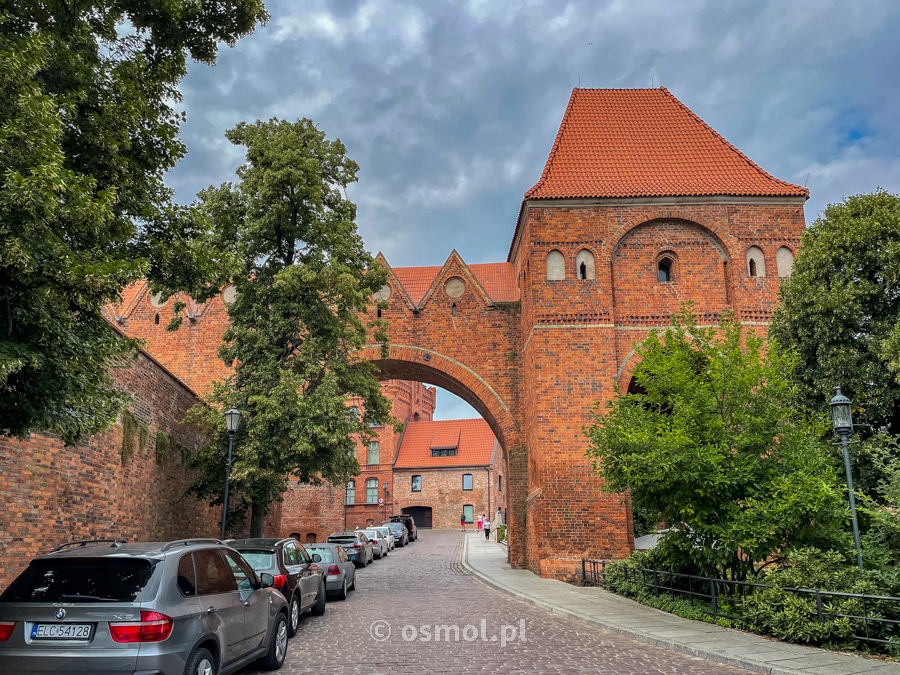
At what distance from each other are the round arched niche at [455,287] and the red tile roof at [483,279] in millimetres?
551

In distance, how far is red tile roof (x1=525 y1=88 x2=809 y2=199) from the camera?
69.5ft

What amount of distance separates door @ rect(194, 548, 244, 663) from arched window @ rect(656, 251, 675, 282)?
1684cm

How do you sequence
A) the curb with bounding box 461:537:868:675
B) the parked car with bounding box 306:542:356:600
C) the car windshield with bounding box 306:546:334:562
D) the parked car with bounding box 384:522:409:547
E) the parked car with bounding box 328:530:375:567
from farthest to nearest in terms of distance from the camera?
the parked car with bounding box 384:522:409:547, the parked car with bounding box 328:530:375:567, the car windshield with bounding box 306:546:334:562, the parked car with bounding box 306:542:356:600, the curb with bounding box 461:537:868:675

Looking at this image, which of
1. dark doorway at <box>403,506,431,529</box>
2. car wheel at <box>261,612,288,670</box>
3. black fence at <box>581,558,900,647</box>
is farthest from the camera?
dark doorway at <box>403,506,431,529</box>

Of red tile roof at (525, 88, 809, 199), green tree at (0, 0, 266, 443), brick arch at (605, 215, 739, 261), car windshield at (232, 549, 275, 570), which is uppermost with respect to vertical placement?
red tile roof at (525, 88, 809, 199)

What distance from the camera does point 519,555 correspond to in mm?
23031

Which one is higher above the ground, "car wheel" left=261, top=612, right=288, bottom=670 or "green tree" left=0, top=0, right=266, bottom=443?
"green tree" left=0, top=0, right=266, bottom=443

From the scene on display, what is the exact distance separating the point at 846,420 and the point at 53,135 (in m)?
10.3

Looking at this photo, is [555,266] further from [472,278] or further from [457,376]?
[457,376]

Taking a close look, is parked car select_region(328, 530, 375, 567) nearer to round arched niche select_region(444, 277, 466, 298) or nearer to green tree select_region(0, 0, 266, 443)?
round arched niche select_region(444, 277, 466, 298)

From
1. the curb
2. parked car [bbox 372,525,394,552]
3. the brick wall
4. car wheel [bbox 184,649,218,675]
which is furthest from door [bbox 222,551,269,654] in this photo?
parked car [bbox 372,525,394,552]

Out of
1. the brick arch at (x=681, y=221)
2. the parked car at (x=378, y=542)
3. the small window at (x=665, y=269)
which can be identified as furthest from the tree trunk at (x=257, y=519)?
the parked car at (x=378, y=542)

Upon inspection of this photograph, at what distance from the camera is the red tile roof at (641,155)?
21.2 meters

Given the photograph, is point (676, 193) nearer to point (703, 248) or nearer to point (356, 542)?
point (703, 248)
